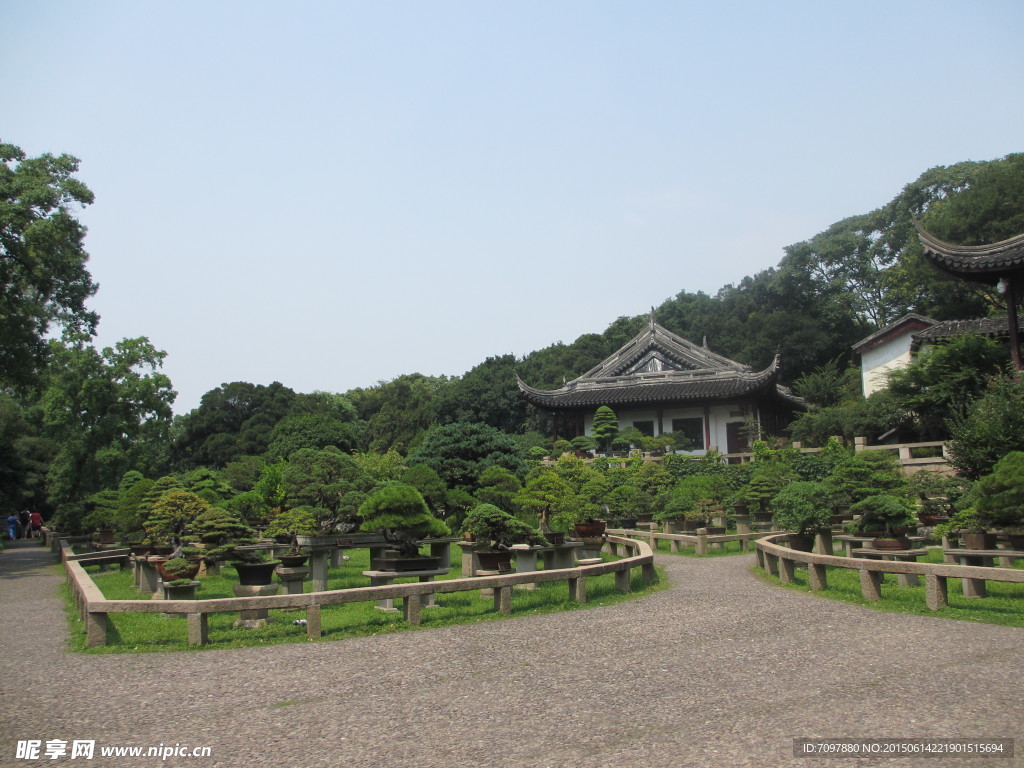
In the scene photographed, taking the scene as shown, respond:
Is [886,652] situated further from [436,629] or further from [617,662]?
[436,629]

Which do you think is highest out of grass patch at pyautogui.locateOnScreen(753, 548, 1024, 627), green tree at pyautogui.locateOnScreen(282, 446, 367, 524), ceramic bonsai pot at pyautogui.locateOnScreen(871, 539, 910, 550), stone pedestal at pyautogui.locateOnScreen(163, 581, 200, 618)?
green tree at pyautogui.locateOnScreen(282, 446, 367, 524)

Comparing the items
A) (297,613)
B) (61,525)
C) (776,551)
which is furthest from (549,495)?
(61,525)

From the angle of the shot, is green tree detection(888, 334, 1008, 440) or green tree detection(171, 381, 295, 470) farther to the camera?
green tree detection(171, 381, 295, 470)

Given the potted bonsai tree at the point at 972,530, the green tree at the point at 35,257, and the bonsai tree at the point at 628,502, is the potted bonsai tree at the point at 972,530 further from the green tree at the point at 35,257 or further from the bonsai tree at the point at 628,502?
the green tree at the point at 35,257

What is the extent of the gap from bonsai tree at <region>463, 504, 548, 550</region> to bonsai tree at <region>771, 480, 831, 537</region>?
360 cm

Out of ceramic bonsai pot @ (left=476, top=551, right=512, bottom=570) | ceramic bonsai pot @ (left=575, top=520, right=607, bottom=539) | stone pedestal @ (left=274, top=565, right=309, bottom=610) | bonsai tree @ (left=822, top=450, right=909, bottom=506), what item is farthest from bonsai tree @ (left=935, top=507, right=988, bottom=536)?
stone pedestal @ (left=274, top=565, right=309, bottom=610)

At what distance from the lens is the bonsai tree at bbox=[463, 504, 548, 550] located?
373 inches

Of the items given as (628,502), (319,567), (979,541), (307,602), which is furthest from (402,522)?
Answer: (628,502)

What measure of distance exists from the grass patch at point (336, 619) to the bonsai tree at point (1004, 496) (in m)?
3.87

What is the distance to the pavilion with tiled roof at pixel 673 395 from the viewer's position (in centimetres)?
2983

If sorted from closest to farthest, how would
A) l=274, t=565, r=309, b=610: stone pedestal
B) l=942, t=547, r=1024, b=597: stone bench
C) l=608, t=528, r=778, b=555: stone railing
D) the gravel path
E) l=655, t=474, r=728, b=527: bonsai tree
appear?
the gravel path → l=942, t=547, r=1024, b=597: stone bench → l=274, t=565, r=309, b=610: stone pedestal → l=608, t=528, r=778, b=555: stone railing → l=655, t=474, r=728, b=527: bonsai tree

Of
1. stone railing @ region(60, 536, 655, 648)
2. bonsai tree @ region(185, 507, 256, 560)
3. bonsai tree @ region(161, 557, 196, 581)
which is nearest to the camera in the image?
stone railing @ region(60, 536, 655, 648)

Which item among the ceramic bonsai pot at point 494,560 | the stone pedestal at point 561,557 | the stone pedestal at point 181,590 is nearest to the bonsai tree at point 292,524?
the stone pedestal at point 181,590

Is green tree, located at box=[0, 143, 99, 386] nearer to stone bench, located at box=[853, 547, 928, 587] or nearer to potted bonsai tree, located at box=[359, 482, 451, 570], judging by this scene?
potted bonsai tree, located at box=[359, 482, 451, 570]
